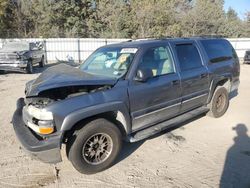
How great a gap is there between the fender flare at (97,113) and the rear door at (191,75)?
140cm

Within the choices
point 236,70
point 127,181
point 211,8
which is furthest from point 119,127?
point 211,8

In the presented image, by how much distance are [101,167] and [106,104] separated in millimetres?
951

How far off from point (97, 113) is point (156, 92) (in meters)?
1.18

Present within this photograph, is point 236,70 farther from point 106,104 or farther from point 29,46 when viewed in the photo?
point 29,46

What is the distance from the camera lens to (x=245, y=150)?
4.16m

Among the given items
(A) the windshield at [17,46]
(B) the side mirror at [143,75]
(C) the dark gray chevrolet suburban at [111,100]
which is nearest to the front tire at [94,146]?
(C) the dark gray chevrolet suburban at [111,100]

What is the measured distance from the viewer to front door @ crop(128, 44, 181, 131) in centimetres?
380

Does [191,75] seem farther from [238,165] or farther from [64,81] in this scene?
[64,81]

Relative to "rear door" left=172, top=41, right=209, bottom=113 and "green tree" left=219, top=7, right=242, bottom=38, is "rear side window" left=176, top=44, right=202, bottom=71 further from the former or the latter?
"green tree" left=219, top=7, right=242, bottom=38

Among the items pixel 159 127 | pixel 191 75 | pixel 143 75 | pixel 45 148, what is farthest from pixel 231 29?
pixel 45 148

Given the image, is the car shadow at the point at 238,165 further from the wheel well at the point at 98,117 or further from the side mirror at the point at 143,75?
the side mirror at the point at 143,75

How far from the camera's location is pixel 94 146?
3506mm

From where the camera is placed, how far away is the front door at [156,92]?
3.80m

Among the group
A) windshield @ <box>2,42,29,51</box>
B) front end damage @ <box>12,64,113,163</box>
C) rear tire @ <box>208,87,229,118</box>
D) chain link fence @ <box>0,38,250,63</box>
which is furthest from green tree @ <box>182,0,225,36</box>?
front end damage @ <box>12,64,113,163</box>
